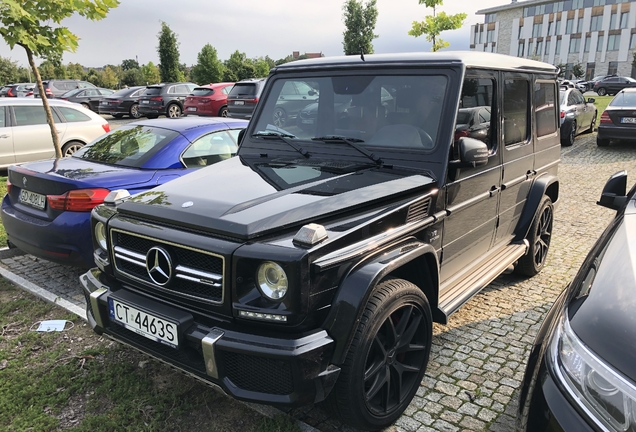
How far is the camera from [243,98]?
16578 millimetres

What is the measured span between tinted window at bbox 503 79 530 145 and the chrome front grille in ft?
9.64

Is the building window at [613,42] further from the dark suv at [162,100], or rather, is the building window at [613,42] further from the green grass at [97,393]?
the green grass at [97,393]

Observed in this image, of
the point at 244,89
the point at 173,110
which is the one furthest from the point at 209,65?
the point at 244,89

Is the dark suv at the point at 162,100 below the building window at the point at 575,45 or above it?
below

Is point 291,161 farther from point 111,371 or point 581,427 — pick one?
point 581,427

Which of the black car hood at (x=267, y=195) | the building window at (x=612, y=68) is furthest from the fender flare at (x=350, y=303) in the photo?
the building window at (x=612, y=68)

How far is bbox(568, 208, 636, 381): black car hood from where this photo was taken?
1702 mm

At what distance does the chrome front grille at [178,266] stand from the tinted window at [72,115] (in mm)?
8684

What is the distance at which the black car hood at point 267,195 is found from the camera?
2523mm

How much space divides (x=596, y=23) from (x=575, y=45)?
14.1ft

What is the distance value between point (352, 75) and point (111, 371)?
2.81 metres

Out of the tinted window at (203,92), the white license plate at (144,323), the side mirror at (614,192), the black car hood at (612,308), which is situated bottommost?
the white license plate at (144,323)

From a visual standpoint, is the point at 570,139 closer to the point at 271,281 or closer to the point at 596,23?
the point at 271,281

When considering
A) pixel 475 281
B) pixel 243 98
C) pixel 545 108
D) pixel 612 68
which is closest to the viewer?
pixel 475 281
